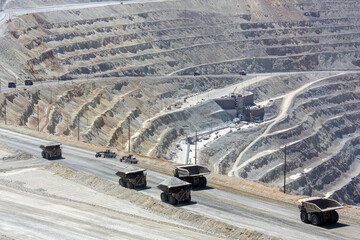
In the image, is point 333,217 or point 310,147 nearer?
point 333,217

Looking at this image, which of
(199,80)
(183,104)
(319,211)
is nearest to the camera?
(319,211)

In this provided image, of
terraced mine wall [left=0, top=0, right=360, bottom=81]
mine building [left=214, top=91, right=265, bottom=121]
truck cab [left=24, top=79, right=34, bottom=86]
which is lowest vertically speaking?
mine building [left=214, top=91, right=265, bottom=121]

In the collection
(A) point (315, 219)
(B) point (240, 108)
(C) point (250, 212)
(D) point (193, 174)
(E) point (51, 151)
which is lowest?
(C) point (250, 212)

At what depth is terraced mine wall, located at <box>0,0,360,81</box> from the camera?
134 m

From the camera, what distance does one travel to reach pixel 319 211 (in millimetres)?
41250

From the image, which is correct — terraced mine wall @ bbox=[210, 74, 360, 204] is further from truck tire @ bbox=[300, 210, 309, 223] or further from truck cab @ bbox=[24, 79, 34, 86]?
truck tire @ bbox=[300, 210, 309, 223]

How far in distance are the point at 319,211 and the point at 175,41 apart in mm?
127203

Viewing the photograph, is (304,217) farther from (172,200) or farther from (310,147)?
(310,147)

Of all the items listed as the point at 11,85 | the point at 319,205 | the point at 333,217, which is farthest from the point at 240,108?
the point at 333,217

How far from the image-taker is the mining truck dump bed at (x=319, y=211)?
4162 centimetres

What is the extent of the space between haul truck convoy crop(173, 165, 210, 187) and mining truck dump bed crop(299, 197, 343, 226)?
1235 cm

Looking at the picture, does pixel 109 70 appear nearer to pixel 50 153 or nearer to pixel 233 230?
pixel 50 153

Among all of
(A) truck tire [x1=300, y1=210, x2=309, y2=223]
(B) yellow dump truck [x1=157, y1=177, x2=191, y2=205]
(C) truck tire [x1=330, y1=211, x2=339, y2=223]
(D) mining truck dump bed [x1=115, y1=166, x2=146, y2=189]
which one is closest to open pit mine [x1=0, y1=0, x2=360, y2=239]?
(A) truck tire [x1=300, y1=210, x2=309, y2=223]

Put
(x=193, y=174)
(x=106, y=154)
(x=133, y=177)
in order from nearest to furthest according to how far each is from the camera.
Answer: (x=133, y=177)
(x=193, y=174)
(x=106, y=154)
